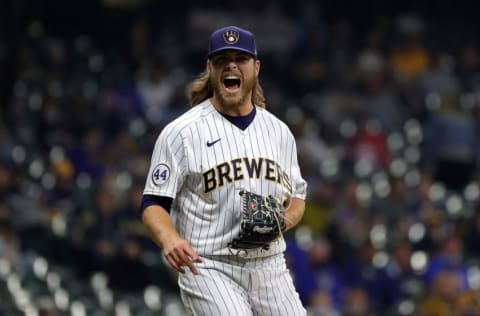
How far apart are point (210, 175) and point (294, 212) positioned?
46cm

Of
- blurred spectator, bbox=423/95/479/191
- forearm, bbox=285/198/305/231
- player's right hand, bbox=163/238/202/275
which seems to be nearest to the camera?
player's right hand, bbox=163/238/202/275

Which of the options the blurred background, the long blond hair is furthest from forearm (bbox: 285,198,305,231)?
the blurred background

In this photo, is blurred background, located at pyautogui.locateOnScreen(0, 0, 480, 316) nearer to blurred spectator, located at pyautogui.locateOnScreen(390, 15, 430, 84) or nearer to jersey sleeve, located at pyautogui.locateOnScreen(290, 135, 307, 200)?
blurred spectator, located at pyautogui.locateOnScreen(390, 15, 430, 84)

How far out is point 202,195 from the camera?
188 inches

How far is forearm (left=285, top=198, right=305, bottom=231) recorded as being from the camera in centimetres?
493

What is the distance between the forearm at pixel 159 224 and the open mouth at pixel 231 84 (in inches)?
21.8

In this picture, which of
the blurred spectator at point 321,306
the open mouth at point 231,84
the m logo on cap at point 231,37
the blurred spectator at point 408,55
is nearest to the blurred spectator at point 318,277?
the blurred spectator at point 321,306

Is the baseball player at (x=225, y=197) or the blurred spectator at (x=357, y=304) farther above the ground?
the baseball player at (x=225, y=197)

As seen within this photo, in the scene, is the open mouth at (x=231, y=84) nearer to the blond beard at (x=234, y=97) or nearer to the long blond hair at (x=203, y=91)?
the blond beard at (x=234, y=97)

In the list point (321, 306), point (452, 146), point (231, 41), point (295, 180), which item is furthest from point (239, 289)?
point (452, 146)

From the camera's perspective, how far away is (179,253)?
450 cm

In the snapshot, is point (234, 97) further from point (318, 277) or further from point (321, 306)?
point (318, 277)

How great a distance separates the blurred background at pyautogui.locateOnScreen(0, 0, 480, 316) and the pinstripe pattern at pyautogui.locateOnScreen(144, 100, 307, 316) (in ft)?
12.6

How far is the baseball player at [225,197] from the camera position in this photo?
15.4ft
